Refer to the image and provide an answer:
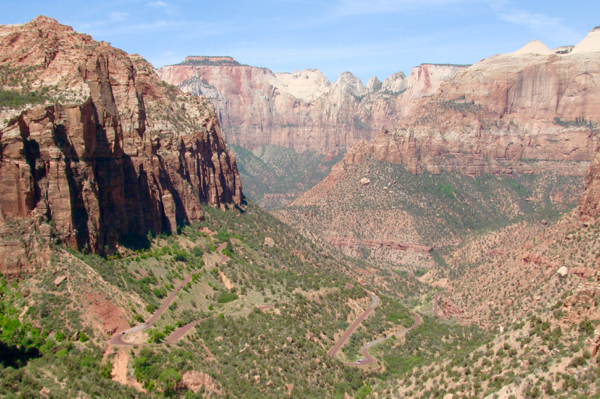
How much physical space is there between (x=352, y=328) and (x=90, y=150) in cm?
4172

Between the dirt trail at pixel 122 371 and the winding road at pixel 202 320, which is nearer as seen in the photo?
the dirt trail at pixel 122 371

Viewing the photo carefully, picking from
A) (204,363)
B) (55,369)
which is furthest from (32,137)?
(204,363)

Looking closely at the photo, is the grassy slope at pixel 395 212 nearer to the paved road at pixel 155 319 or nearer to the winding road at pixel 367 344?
the winding road at pixel 367 344

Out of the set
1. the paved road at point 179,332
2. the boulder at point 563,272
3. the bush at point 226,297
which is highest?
the boulder at point 563,272

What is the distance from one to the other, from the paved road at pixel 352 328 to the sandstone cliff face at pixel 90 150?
99.3 feet

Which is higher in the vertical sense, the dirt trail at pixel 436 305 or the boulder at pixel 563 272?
the boulder at pixel 563 272

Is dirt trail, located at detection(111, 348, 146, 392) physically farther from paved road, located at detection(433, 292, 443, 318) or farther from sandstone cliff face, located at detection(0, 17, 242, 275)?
paved road, located at detection(433, 292, 443, 318)

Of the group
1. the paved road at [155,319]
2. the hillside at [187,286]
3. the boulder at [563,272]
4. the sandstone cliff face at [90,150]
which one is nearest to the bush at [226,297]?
the hillside at [187,286]

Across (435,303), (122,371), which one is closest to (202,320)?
(122,371)

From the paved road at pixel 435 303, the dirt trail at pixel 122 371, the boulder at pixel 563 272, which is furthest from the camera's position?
the paved road at pixel 435 303

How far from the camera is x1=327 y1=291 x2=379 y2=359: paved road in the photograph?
74713 millimetres

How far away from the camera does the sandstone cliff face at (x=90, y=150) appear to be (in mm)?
62531

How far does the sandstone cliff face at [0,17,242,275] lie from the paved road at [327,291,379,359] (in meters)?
30.3

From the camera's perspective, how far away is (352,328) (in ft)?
275
